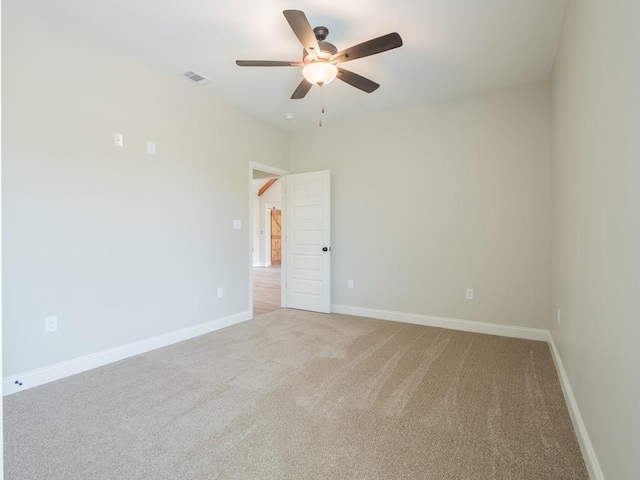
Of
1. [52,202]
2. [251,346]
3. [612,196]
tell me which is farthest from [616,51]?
[52,202]

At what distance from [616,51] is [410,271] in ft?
10.5

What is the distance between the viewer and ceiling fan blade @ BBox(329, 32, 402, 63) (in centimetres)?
232

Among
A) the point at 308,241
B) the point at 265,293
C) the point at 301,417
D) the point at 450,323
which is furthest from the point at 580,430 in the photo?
the point at 265,293

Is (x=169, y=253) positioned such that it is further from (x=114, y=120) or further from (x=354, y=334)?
(x=354, y=334)

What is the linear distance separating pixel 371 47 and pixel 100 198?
2575 mm

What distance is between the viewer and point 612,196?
1496 mm

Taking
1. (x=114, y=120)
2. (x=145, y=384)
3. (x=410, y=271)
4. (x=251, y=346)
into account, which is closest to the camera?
(x=145, y=384)

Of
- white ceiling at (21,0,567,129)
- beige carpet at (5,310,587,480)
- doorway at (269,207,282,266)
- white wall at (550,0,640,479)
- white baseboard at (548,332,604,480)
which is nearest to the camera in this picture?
white wall at (550,0,640,479)

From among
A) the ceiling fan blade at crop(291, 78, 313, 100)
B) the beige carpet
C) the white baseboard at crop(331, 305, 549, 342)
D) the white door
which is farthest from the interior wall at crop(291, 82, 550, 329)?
the ceiling fan blade at crop(291, 78, 313, 100)

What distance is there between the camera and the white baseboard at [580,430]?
163 centimetres

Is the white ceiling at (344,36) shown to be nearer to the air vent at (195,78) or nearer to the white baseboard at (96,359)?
the air vent at (195,78)

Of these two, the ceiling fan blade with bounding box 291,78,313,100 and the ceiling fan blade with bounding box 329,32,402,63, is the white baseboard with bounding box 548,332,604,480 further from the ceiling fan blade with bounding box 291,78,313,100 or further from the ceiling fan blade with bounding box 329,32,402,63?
the ceiling fan blade with bounding box 291,78,313,100

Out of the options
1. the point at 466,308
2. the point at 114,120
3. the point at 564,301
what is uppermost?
the point at 114,120

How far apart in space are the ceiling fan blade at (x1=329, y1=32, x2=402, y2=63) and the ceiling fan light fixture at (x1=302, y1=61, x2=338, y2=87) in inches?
2.5
